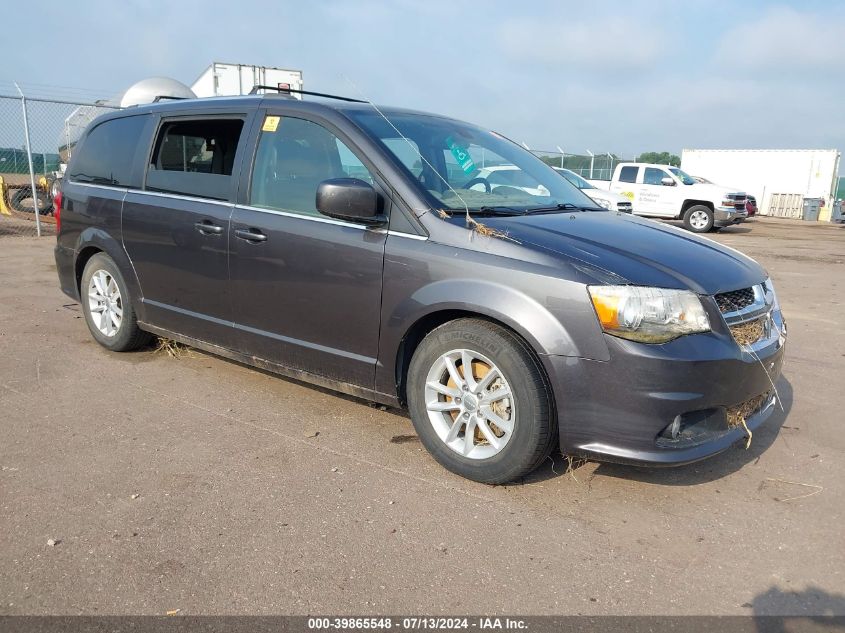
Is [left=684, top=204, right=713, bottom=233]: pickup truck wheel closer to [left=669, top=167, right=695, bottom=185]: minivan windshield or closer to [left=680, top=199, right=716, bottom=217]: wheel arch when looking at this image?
[left=680, top=199, right=716, bottom=217]: wheel arch

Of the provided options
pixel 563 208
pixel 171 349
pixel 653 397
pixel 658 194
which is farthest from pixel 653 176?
pixel 653 397

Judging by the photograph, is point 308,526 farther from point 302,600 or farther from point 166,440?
point 166,440

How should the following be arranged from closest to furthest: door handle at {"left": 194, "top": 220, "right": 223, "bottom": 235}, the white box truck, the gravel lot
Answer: the gravel lot
door handle at {"left": 194, "top": 220, "right": 223, "bottom": 235}
the white box truck

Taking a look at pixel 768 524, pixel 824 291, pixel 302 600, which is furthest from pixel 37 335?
pixel 824 291

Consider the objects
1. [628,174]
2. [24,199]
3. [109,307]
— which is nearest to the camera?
[109,307]

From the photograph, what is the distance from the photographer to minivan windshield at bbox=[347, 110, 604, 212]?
11.7 feet

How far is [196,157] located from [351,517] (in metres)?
2.74

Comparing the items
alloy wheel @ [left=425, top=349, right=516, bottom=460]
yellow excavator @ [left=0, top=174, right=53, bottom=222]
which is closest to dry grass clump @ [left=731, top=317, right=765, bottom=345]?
alloy wheel @ [left=425, top=349, right=516, bottom=460]

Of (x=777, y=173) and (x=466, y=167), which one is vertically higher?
(x=777, y=173)

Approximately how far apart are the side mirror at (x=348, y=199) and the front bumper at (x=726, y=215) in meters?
17.6

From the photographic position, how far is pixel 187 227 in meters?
4.26

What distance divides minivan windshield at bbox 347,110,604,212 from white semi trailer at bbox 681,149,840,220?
89.9ft

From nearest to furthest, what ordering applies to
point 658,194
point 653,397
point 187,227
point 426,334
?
point 653,397 < point 426,334 < point 187,227 < point 658,194

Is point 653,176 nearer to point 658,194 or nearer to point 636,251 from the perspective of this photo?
point 658,194
